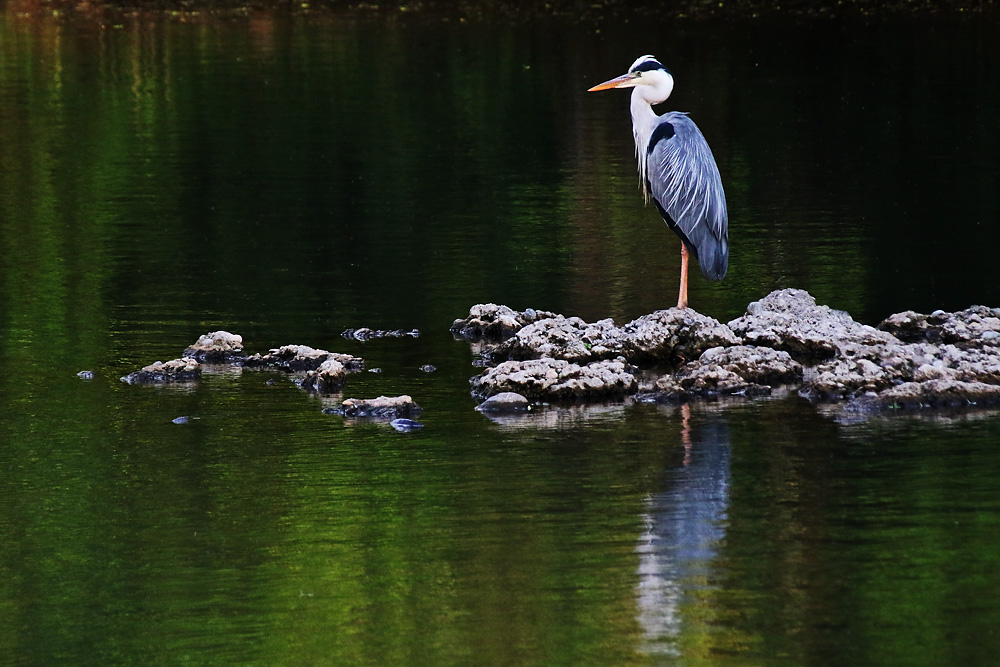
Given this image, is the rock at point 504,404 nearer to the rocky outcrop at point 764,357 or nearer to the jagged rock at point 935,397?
the rocky outcrop at point 764,357

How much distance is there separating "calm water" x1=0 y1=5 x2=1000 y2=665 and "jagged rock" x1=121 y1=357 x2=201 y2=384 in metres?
0.19

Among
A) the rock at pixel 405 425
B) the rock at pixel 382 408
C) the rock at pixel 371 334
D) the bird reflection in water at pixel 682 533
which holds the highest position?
the rock at pixel 371 334

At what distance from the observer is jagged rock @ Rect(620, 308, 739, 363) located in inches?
488

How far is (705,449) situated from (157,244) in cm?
975

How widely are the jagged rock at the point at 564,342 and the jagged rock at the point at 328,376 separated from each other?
1.34 m

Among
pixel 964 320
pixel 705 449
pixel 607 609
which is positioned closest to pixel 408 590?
pixel 607 609

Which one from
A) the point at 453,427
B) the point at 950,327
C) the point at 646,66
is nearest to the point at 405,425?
the point at 453,427

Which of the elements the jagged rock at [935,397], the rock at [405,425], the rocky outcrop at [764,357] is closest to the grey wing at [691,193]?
the rocky outcrop at [764,357]

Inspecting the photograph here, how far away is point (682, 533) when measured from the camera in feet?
27.8

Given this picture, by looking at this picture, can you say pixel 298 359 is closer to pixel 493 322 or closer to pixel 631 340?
pixel 493 322

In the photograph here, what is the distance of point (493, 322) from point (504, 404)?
7.93 ft

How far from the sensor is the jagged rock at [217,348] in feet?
42.7

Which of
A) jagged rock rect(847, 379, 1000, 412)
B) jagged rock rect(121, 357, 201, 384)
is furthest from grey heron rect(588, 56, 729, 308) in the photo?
jagged rock rect(121, 357, 201, 384)

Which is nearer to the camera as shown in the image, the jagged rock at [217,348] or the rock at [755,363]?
the rock at [755,363]
